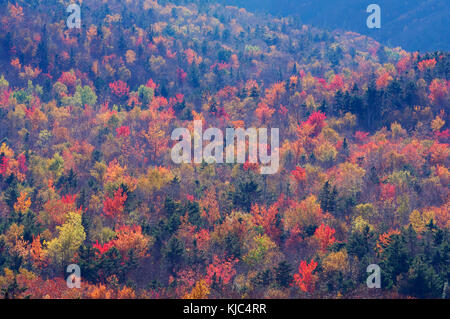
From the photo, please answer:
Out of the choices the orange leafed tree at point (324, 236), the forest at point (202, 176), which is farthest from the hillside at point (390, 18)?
the orange leafed tree at point (324, 236)

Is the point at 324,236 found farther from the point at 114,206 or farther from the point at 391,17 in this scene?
the point at 391,17

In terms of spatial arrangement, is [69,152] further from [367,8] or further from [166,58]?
[367,8]

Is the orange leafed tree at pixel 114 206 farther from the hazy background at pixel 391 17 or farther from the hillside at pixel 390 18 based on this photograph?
the hillside at pixel 390 18

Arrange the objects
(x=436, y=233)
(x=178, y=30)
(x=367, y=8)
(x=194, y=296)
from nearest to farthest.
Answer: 1. (x=194, y=296)
2. (x=436, y=233)
3. (x=178, y=30)
4. (x=367, y=8)

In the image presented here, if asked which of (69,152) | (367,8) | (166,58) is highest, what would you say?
(367,8)

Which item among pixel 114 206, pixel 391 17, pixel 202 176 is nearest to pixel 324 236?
pixel 202 176

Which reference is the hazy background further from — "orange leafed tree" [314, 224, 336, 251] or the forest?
"orange leafed tree" [314, 224, 336, 251]

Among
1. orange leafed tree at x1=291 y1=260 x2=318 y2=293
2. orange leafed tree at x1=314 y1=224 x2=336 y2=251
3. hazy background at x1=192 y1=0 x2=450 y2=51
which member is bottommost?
orange leafed tree at x1=291 y1=260 x2=318 y2=293

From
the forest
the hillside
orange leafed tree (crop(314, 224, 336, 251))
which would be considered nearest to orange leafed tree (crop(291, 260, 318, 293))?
the forest
